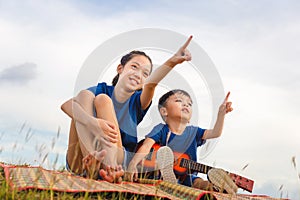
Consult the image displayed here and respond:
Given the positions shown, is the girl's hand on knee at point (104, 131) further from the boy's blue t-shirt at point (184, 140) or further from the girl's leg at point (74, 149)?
the boy's blue t-shirt at point (184, 140)

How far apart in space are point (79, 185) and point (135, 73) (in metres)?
1.36

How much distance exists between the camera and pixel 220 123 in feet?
14.1

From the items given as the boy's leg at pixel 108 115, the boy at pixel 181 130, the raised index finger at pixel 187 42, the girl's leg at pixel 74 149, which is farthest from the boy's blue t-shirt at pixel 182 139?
the raised index finger at pixel 187 42

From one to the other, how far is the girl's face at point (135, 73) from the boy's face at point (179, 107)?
0.50 m

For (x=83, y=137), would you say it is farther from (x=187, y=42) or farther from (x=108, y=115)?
(x=187, y=42)

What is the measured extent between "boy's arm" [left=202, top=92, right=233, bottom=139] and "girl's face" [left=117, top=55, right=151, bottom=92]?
0.79 metres

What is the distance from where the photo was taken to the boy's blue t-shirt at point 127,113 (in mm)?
3889

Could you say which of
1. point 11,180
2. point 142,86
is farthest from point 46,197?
point 142,86

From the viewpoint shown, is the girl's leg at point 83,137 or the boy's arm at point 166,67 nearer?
the girl's leg at point 83,137

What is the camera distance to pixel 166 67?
12.0 feet

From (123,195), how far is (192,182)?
149cm

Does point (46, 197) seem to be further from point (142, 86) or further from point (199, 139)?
point (199, 139)

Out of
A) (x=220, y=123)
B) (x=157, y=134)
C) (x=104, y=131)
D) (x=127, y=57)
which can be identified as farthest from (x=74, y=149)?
(x=220, y=123)

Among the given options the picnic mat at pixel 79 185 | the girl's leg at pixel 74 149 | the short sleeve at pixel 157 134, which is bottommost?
the picnic mat at pixel 79 185
